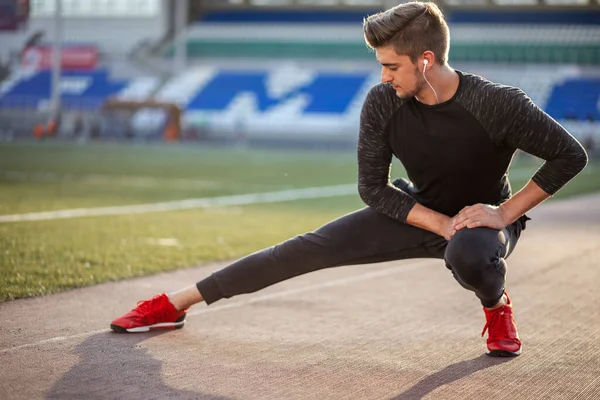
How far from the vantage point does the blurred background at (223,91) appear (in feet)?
56.7

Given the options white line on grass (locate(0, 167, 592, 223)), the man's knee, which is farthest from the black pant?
white line on grass (locate(0, 167, 592, 223))

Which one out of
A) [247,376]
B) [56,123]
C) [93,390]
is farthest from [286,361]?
[56,123]

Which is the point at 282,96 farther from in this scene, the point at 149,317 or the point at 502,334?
A: the point at 502,334

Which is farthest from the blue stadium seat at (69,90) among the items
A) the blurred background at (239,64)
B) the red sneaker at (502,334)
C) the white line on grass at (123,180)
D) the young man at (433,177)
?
the red sneaker at (502,334)

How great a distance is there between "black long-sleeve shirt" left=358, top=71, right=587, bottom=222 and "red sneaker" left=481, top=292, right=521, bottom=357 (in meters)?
0.56

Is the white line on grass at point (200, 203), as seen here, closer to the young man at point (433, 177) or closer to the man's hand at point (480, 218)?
the young man at point (433, 177)

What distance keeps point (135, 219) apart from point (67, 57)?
48144 millimetres

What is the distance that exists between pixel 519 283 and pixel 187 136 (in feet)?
123

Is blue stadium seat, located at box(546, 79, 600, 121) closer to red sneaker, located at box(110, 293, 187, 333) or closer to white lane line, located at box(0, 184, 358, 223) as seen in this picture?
white lane line, located at box(0, 184, 358, 223)

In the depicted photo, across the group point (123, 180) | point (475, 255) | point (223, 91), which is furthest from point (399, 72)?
point (223, 91)

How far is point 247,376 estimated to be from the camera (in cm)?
418

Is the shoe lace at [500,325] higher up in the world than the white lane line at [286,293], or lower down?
higher up

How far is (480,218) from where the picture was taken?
4375 millimetres

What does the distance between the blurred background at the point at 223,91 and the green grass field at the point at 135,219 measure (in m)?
0.11
